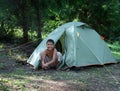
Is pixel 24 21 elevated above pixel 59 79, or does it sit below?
above

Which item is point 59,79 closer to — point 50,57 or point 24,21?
point 50,57

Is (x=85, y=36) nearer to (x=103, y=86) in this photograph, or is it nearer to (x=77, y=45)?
(x=77, y=45)

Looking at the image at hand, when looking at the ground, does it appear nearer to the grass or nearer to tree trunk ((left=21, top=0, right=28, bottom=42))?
the grass

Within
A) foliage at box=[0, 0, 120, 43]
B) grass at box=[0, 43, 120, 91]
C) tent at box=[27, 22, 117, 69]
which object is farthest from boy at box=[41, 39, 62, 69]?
foliage at box=[0, 0, 120, 43]

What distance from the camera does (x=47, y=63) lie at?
8422mm

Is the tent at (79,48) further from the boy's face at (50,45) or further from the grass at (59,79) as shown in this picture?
the boy's face at (50,45)

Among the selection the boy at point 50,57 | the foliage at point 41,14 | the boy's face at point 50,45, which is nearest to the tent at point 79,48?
the boy at point 50,57

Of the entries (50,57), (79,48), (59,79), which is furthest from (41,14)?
(59,79)

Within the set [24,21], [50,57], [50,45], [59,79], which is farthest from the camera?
[24,21]

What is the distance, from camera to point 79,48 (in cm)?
891

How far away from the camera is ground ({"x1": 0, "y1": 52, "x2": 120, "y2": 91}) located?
6.07 metres

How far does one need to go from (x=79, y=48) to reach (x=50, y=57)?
924 millimetres

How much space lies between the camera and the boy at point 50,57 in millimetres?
8453

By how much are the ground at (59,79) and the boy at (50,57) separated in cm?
33
